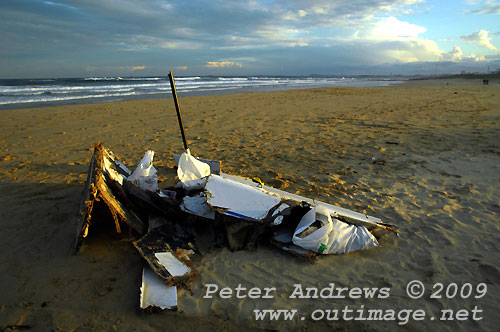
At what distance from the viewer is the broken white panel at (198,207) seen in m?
3.02

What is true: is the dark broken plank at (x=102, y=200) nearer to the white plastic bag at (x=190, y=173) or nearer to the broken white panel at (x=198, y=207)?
the broken white panel at (x=198, y=207)

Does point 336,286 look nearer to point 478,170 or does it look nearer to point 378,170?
point 378,170

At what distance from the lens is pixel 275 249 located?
9.61ft

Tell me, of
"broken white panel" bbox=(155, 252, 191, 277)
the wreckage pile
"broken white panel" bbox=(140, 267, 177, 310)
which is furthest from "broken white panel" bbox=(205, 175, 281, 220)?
"broken white panel" bbox=(140, 267, 177, 310)

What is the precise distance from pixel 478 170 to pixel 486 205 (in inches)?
57.3

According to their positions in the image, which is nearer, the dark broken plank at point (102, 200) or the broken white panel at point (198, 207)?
the dark broken plank at point (102, 200)

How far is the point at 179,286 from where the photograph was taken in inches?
96.0

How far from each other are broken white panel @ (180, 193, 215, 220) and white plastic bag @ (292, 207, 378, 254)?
3.15ft

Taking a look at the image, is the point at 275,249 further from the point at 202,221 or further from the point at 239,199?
the point at 202,221

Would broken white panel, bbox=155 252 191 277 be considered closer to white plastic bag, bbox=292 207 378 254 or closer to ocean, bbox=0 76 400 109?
white plastic bag, bbox=292 207 378 254

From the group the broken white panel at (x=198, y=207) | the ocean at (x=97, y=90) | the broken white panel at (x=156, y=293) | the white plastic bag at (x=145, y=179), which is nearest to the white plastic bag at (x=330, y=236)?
the broken white panel at (x=198, y=207)

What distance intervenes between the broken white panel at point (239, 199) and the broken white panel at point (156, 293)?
0.86 metres

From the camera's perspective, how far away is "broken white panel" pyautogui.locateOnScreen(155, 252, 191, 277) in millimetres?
2518

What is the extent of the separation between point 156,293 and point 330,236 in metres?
1.75
